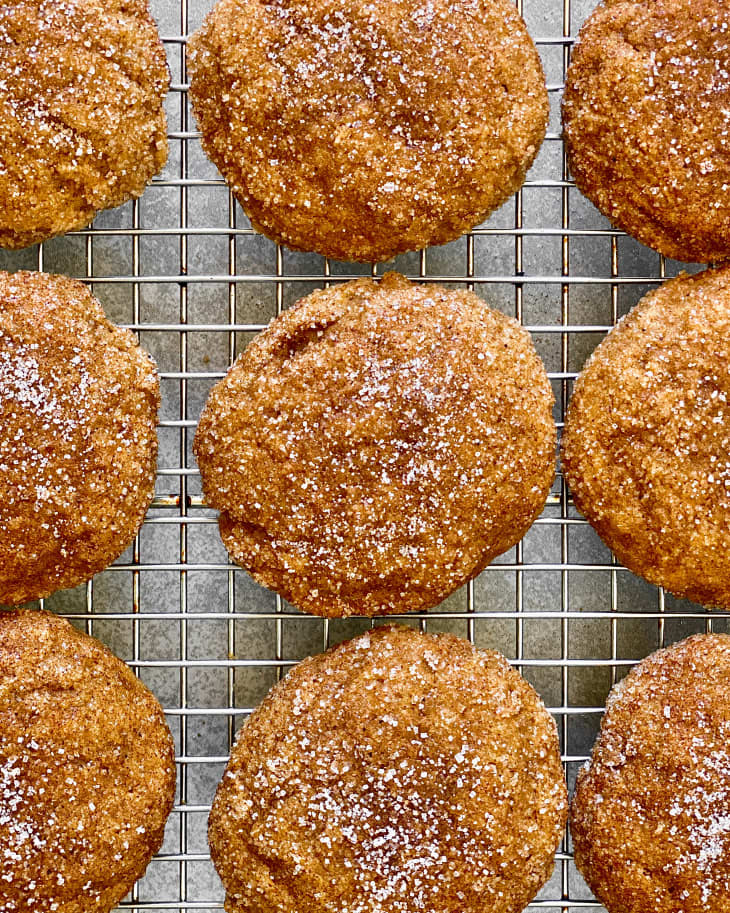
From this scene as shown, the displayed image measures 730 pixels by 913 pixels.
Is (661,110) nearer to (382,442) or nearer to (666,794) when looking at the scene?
(382,442)

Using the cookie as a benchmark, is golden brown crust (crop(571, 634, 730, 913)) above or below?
below

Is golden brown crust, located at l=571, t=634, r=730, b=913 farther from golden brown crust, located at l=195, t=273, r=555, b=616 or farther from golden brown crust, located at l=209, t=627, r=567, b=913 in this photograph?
golden brown crust, located at l=195, t=273, r=555, b=616

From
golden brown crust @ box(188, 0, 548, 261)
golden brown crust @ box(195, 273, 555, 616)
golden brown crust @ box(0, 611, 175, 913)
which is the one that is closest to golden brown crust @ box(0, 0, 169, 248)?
golden brown crust @ box(188, 0, 548, 261)

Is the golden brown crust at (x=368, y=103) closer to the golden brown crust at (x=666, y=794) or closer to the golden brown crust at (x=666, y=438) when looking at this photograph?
the golden brown crust at (x=666, y=438)

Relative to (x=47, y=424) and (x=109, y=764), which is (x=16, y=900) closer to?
(x=109, y=764)

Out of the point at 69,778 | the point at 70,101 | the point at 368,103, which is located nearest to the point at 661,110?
the point at 368,103

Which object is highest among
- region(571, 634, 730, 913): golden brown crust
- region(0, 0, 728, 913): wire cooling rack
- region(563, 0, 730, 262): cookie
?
region(563, 0, 730, 262): cookie

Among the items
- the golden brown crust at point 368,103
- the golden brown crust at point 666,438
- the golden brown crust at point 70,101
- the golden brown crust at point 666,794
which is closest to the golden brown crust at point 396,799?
the golden brown crust at point 666,794
